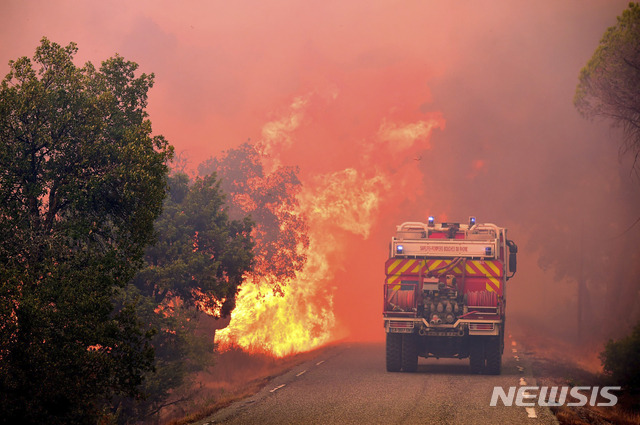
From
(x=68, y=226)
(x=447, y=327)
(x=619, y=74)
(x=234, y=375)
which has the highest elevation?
(x=619, y=74)

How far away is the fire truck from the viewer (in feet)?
62.4

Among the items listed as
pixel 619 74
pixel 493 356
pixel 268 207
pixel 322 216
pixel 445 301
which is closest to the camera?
pixel 493 356

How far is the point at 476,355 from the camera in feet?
63.7

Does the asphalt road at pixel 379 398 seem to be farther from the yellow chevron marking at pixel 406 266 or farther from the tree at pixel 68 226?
the yellow chevron marking at pixel 406 266

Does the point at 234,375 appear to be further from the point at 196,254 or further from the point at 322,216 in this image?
the point at 322,216

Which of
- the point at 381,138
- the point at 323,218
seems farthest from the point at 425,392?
the point at 381,138

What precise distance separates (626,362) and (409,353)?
19.8ft

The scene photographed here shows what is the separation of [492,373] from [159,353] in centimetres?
1005

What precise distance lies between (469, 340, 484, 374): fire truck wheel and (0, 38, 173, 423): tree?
10100 mm

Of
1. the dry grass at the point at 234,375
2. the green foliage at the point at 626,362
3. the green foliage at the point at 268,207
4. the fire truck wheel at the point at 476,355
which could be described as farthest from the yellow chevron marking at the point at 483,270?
the green foliage at the point at 268,207

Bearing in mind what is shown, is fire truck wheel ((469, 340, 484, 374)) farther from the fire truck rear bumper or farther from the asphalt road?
the fire truck rear bumper

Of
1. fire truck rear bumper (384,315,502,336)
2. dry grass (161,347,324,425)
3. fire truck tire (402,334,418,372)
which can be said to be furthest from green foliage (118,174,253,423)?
fire truck tire (402,334,418,372)

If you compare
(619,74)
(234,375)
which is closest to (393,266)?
(234,375)

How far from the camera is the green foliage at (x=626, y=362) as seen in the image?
59.2 feet
